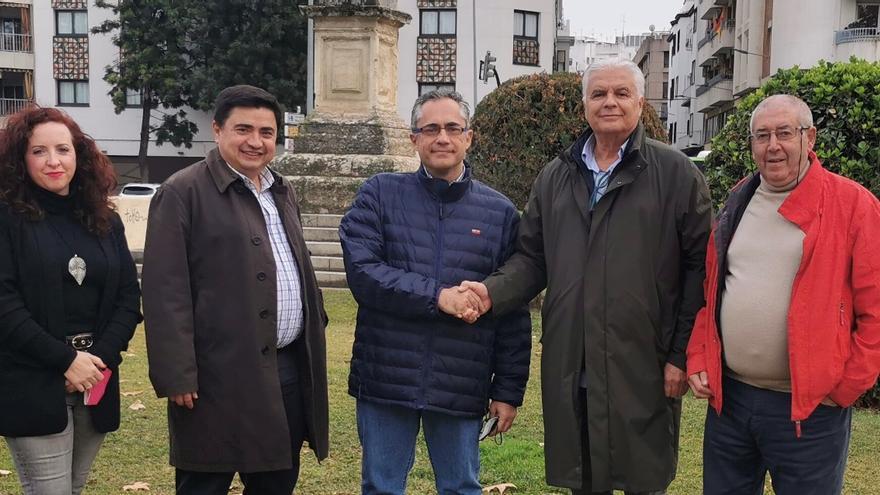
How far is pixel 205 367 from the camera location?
341 centimetres

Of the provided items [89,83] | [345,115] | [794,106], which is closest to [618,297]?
[794,106]

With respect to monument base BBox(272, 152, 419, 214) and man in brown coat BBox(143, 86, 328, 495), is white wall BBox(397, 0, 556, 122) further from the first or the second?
man in brown coat BBox(143, 86, 328, 495)

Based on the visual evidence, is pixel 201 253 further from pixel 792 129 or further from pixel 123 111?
pixel 123 111

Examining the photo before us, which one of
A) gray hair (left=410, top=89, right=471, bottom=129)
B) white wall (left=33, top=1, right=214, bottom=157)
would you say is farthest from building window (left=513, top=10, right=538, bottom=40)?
gray hair (left=410, top=89, right=471, bottom=129)

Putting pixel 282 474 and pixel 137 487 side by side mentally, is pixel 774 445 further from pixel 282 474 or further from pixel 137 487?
pixel 137 487

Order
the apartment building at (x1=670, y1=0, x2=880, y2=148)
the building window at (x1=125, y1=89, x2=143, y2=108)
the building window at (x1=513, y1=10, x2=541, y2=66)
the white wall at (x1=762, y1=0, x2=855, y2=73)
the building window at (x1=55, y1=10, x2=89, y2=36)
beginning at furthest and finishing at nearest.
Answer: the building window at (x1=55, y1=10, x2=89, y2=36) < the building window at (x1=125, y1=89, x2=143, y2=108) < the building window at (x1=513, y1=10, x2=541, y2=66) < the white wall at (x1=762, y1=0, x2=855, y2=73) < the apartment building at (x1=670, y1=0, x2=880, y2=148)

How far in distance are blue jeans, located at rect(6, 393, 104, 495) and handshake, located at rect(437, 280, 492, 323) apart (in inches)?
59.3

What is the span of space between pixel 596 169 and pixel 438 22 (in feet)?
113

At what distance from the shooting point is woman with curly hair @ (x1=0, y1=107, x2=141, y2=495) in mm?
3227

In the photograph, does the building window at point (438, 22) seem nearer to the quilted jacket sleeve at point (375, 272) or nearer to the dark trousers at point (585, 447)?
the quilted jacket sleeve at point (375, 272)

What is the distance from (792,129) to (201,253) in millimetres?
2343

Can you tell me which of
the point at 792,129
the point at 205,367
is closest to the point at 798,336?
the point at 792,129

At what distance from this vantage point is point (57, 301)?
10.7ft

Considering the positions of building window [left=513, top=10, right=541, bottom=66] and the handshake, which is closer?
the handshake
